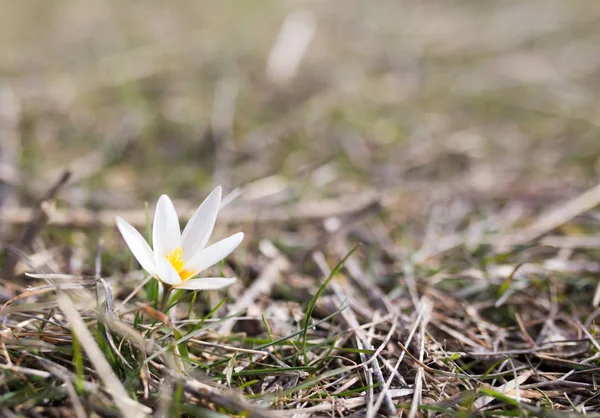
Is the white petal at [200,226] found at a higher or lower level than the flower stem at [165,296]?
higher

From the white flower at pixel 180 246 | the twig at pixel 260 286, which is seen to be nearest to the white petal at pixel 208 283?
the white flower at pixel 180 246

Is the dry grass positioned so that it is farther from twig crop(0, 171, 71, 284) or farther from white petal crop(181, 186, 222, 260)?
white petal crop(181, 186, 222, 260)

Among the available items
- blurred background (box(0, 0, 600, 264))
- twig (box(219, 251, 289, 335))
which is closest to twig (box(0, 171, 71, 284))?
blurred background (box(0, 0, 600, 264))

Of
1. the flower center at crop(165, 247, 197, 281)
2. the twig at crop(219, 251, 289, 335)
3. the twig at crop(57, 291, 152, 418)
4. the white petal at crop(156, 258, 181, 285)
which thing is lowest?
the twig at crop(219, 251, 289, 335)

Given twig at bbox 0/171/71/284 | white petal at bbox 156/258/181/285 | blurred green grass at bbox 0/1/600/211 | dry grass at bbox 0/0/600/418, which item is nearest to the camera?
white petal at bbox 156/258/181/285

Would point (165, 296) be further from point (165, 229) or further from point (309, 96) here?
point (309, 96)

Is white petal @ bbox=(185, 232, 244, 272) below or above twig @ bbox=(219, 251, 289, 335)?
above

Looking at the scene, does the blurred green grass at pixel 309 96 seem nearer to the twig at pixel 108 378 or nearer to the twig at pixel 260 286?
the twig at pixel 260 286
